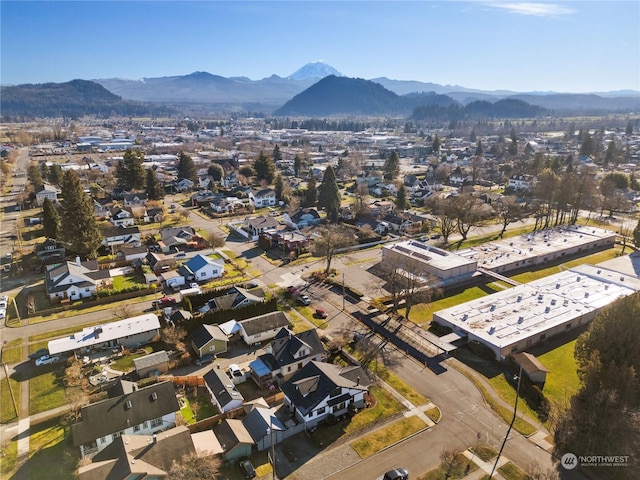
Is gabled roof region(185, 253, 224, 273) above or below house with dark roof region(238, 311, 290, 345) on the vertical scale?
above

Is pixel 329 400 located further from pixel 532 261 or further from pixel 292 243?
pixel 532 261

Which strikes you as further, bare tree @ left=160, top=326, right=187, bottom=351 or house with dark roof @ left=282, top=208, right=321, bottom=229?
house with dark roof @ left=282, top=208, right=321, bottom=229

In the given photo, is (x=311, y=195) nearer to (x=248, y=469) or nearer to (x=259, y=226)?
(x=259, y=226)

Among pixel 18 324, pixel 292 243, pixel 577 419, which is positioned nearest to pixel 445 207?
pixel 292 243

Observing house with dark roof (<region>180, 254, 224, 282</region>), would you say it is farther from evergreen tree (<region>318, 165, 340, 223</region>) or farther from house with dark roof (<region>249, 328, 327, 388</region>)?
evergreen tree (<region>318, 165, 340, 223</region>)

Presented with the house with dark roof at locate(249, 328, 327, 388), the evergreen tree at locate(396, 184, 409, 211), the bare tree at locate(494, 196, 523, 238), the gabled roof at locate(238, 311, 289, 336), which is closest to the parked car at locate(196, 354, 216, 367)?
the gabled roof at locate(238, 311, 289, 336)

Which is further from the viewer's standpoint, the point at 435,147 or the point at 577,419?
the point at 435,147

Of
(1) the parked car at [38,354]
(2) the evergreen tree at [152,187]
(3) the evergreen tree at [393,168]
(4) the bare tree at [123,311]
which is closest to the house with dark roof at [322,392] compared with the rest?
(4) the bare tree at [123,311]
